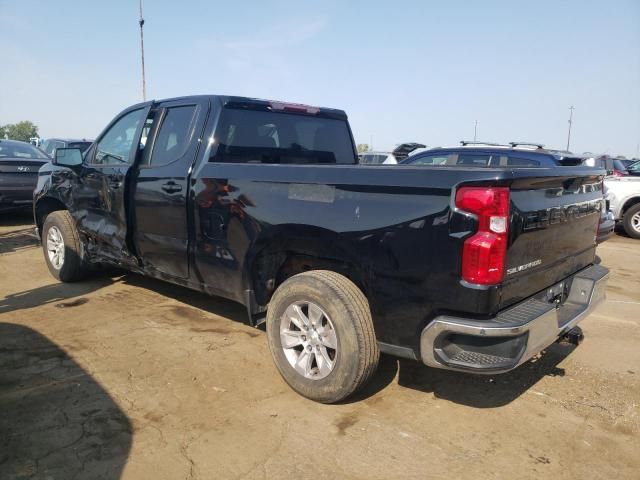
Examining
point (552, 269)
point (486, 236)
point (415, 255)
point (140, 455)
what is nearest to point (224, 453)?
point (140, 455)

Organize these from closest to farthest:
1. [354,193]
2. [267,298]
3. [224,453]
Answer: [224,453] → [354,193] → [267,298]

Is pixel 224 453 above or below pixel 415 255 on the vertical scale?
below

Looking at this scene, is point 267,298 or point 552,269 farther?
point 267,298

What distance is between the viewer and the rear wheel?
10562mm

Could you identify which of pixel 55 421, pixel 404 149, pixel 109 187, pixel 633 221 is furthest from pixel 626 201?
pixel 55 421

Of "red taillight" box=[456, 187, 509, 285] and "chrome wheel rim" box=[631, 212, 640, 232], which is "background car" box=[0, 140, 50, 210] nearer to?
"red taillight" box=[456, 187, 509, 285]

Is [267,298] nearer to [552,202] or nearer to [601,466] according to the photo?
[552,202]

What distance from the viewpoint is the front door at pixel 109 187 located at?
4.61 m

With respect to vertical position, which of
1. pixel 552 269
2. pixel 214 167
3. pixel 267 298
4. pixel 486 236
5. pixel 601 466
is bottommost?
pixel 601 466

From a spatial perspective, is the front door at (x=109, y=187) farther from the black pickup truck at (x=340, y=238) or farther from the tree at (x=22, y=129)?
the tree at (x=22, y=129)

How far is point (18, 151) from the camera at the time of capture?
1008 cm

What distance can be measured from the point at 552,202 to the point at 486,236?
74 cm

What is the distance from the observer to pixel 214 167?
12.3 ft

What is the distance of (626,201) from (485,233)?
10085 mm
